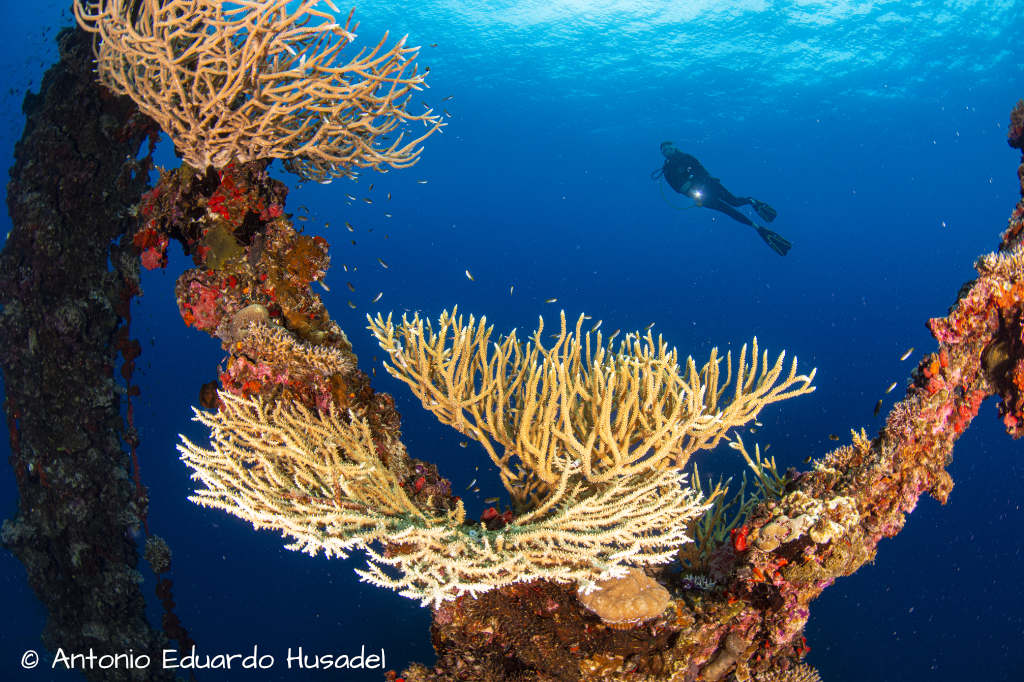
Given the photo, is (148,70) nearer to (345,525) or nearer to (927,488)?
(345,525)

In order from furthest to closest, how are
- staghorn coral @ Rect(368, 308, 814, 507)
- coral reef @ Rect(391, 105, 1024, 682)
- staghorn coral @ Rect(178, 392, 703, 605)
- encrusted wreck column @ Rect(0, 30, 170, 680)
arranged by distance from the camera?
encrusted wreck column @ Rect(0, 30, 170, 680) < coral reef @ Rect(391, 105, 1024, 682) < staghorn coral @ Rect(368, 308, 814, 507) < staghorn coral @ Rect(178, 392, 703, 605)

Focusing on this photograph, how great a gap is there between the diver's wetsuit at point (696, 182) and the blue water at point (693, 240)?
9.39m

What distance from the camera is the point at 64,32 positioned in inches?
228

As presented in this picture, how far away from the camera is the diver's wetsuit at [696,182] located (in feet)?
49.1

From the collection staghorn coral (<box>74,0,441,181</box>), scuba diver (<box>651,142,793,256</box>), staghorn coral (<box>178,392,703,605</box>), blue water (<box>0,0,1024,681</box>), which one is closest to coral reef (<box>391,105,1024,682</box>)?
staghorn coral (<box>178,392,703,605</box>)

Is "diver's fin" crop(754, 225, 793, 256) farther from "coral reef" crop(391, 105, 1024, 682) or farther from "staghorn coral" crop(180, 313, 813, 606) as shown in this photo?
"staghorn coral" crop(180, 313, 813, 606)

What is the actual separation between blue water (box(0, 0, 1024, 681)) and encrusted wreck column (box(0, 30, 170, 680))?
245 centimetres

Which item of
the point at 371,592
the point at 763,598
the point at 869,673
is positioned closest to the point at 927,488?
the point at 763,598

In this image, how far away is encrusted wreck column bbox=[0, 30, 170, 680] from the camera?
5582 mm

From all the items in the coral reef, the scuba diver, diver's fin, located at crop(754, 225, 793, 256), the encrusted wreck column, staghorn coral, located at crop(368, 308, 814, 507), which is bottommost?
the coral reef

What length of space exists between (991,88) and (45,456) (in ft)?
160

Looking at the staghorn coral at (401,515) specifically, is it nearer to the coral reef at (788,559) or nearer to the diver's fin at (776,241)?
the coral reef at (788,559)

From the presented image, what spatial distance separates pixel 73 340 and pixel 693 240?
64.1m

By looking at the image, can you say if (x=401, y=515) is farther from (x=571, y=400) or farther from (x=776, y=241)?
(x=776, y=241)
